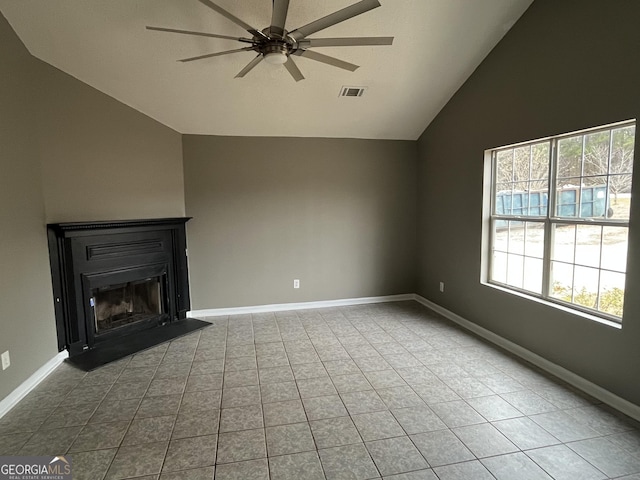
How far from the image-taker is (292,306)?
15.7 feet

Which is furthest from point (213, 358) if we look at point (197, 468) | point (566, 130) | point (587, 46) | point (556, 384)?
point (587, 46)

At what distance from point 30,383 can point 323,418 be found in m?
2.35

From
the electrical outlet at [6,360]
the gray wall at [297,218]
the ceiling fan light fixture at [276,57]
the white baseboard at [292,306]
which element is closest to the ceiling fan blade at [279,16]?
the ceiling fan light fixture at [276,57]

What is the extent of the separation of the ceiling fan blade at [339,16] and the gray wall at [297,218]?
2489 millimetres

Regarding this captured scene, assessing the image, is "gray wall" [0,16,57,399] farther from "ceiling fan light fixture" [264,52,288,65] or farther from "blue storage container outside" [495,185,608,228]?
"blue storage container outside" [495,185,608,228]

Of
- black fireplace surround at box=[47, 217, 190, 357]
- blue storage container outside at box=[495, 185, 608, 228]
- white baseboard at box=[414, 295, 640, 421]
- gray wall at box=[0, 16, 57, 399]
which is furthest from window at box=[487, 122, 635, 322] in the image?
gray wall at box=[0, 16, 57, 399]

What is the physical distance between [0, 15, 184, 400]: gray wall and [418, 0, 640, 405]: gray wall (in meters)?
3.58

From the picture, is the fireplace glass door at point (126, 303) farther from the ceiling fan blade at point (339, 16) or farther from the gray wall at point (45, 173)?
the ceiling fan blade at point (339, 16)

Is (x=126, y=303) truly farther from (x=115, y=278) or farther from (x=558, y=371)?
(x=558, y=371)

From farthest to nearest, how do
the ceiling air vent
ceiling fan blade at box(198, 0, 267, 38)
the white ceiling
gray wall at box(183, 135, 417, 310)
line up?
gray wall at box(183, 135, 417, 310), the ceiling air vent, the white ceiling, ceiling fan blade at box(198, 0, 267, 38)

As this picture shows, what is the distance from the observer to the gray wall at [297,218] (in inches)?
174

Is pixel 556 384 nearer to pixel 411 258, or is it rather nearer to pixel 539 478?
pixel 539 478

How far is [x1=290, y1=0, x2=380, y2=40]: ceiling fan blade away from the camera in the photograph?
1.79 metres

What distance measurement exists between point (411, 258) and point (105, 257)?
3941 mm
